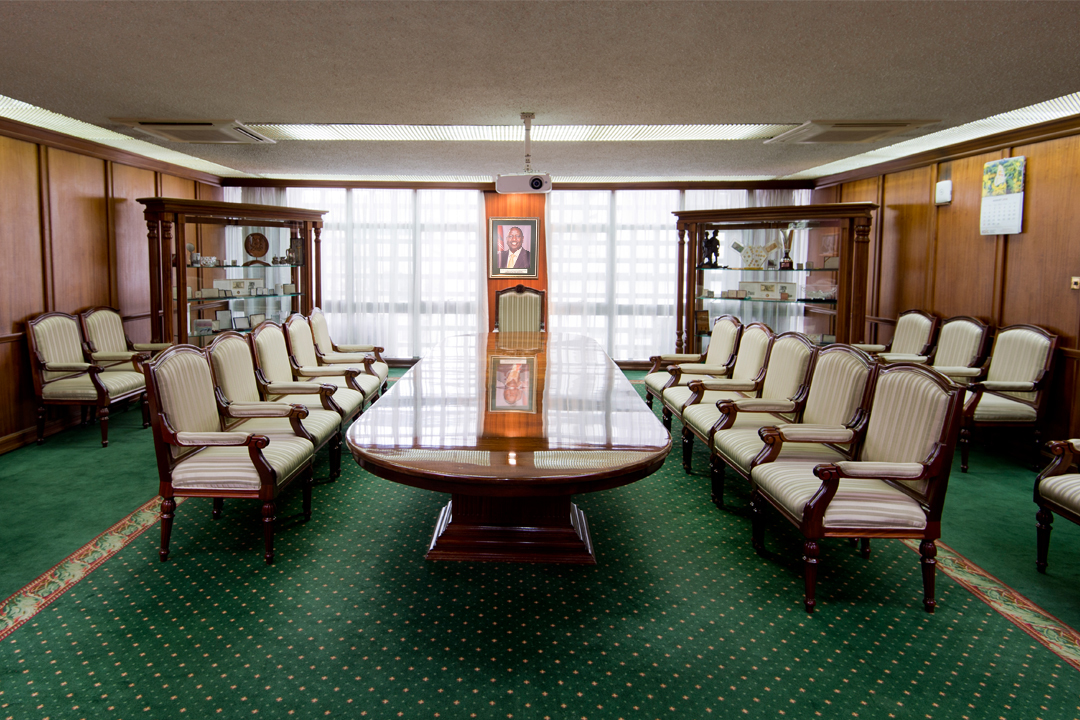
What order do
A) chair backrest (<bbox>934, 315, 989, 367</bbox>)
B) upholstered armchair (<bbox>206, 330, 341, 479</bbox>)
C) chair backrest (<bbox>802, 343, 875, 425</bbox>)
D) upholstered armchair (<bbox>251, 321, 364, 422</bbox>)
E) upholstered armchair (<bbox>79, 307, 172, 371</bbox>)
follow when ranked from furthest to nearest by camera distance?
1. upholstered armchair (<bbox>79, 307, 172, 371</bbox>)
2. chair backrest (<bbox>934, 315, 989, 367</bbox>)
3. upholstered armchair (<bbox>251, 321, 364, 422</bbox>)
4. upholstered armchair (<bbox>206, 330, 341, 479</bbox>)
5. chair backrest (<bbox>802, 343, 875, 425</bbox>)

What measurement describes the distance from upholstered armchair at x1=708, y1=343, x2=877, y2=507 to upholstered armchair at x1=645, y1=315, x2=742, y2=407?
1.04 m

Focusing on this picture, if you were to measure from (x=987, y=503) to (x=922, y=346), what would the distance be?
2304 mm

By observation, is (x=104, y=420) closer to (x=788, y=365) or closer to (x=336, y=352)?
(x=336, y=352)

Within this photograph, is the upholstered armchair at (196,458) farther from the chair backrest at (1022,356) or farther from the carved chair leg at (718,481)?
the chair backrest at (1022,356)

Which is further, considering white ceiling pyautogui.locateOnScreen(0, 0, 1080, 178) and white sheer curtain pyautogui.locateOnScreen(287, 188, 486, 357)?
white sheer curtain pyautogui.locateOnScreen(287, 188, 486, 357)

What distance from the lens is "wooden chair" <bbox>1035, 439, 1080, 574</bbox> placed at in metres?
3.02

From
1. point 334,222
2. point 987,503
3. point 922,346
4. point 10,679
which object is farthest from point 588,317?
point 10,679

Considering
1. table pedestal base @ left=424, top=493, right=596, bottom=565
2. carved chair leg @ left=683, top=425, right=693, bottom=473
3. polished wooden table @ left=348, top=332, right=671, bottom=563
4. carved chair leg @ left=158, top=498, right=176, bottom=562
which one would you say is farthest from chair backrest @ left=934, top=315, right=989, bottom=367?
carved chair leg @ left=158, top=498, right=176, bottom=562

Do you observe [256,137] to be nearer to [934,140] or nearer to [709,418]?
[709,418]

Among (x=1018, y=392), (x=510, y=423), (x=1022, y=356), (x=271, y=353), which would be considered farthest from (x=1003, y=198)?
(x=271, y=353)

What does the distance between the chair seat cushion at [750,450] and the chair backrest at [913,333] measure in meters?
3.11

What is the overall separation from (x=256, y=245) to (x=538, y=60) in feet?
16.6

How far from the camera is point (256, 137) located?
5578 millimetres

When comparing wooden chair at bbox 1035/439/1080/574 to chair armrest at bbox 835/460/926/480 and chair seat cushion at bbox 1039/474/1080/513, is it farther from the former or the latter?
chair armrest at bbox 835/460/926/480
